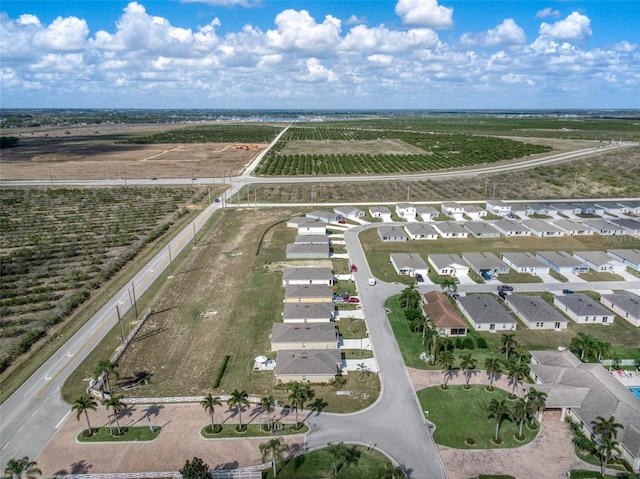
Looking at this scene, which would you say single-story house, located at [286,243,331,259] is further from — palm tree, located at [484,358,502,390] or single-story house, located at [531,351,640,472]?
single-story house, located at [531,351,640,472]

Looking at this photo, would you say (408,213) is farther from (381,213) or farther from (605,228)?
(605,228)

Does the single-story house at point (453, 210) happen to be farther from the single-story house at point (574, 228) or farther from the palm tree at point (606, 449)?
the palm tree at point (606, 449)

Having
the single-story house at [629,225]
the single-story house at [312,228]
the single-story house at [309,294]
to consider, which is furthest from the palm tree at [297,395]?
the single-story house at [629,225]

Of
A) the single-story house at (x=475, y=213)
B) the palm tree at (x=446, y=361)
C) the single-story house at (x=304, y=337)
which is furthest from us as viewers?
the single-story house at (x=475, y=213)

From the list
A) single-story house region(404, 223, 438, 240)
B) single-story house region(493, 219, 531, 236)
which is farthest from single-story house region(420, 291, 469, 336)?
single-story house region(493, 219, 531, 236)

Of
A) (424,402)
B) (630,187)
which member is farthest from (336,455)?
(630,187)
